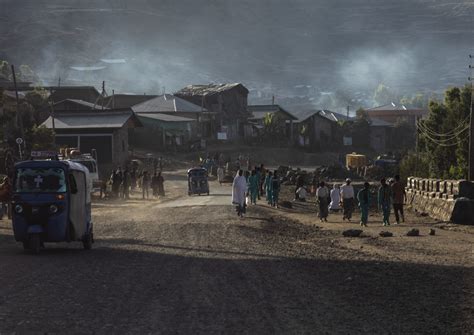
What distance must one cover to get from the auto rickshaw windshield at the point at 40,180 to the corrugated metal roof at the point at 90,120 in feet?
131

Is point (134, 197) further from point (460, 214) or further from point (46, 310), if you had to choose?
point (46, 310)

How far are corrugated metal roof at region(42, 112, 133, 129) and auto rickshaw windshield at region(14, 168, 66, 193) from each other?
131ft

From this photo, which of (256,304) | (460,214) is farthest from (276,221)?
(256,304)

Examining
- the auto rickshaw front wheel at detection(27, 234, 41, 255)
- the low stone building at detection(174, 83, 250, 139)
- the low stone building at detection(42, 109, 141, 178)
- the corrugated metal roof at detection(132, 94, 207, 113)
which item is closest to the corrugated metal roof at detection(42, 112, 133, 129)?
the low stone building at detection(42, 109, 141, 178)

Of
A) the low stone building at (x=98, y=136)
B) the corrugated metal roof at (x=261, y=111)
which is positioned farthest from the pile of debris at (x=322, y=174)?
the corrugated metal roof at (x=261, y=111)

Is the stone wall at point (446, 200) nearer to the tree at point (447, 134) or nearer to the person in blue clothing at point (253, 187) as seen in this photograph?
the tree at point (447, 134)

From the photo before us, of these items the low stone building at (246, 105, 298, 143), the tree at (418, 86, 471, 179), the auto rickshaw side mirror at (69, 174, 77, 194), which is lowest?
the auto rickshaw side mirror at (69, 174, 77, 194)

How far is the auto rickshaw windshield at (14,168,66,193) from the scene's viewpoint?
720 inches

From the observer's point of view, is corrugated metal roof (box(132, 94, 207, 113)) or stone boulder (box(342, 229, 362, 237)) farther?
corrugated metal roof (box(132, 94, 207, 113))

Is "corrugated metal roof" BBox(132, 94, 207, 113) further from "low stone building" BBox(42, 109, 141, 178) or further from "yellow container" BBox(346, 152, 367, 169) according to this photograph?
"low stone building" BBox(42, 109, 141, 178)

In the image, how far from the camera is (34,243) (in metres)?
18.2

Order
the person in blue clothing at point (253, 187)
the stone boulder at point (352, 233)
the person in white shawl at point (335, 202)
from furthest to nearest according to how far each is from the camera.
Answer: the person in blue clothing at point (253, 187) < the person in white shawl at point (335, 202) < the stone boulder at point (352, 233)

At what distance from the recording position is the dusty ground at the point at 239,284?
10.7m

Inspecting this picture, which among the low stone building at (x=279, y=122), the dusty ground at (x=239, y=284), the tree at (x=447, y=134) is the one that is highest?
the low stone building at (x=279, y=122)
